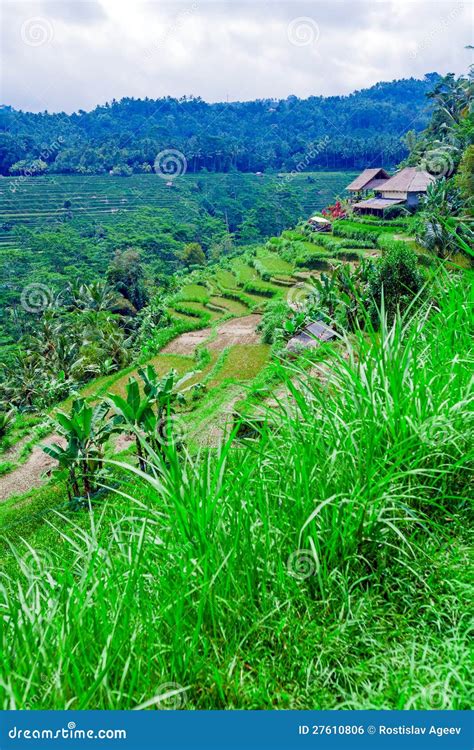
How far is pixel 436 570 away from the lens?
1.93 metres

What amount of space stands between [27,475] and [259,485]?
13877mm

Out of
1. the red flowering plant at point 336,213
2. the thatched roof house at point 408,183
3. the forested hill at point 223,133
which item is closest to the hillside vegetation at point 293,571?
the thatched roof house at point 408,183

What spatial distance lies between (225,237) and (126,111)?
279 feet

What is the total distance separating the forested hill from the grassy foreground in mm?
41864

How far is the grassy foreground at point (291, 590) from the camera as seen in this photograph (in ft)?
5.11

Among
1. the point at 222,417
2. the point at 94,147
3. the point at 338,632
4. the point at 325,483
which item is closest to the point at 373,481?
the point at 325,483

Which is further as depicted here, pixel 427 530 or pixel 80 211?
pixel 80 211

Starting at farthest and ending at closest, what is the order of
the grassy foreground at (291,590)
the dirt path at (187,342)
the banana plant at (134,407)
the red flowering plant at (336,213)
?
the red flowering plant at (336,213), the dirt path at (187,342), the banana plant at (134,407), the grassy foreground at (291,590)

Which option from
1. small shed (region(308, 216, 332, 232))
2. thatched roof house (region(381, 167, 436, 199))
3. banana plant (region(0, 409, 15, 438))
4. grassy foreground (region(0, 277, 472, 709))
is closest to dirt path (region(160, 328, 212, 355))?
banana plant (region(0, 409, 15, 438))

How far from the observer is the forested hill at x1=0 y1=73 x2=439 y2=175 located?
229ft

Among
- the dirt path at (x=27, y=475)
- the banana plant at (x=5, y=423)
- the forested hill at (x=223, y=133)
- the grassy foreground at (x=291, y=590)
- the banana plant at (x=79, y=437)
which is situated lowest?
the dirt path at (x=27, y=475)

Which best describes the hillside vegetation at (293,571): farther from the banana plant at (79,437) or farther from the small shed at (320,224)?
the small shed at (320,224)

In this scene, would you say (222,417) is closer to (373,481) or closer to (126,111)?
(373,481)

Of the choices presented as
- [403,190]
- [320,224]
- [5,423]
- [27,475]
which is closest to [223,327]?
[5,423]
